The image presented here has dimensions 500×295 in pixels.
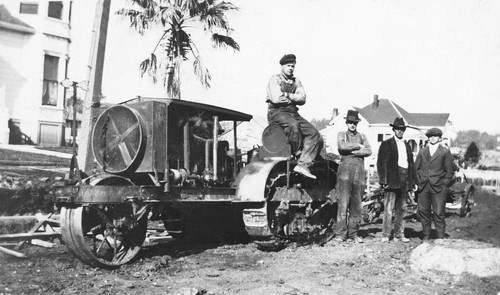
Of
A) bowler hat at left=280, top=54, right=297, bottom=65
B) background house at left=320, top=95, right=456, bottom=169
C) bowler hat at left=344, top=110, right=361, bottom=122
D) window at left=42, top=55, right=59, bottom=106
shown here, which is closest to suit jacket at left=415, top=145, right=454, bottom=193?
bowler hat at left=344, top=110, right=361, bottom=122

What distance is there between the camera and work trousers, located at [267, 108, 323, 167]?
7559 millimetres

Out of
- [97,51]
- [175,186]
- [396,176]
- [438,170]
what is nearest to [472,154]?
[438,170]

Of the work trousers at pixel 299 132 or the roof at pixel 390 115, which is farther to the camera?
the roof at pixel 390 115

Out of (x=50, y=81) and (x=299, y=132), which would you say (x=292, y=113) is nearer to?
(x=299, y=132)

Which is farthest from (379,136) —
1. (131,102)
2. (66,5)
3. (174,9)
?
(131,102)

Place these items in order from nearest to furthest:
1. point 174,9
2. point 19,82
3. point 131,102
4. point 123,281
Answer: point 123,281 → point 131,102 → point 174,9 → point 19,82

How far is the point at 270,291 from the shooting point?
192 inches

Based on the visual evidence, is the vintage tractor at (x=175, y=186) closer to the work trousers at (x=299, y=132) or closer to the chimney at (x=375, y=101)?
the work trousers at (x=299, y=132)

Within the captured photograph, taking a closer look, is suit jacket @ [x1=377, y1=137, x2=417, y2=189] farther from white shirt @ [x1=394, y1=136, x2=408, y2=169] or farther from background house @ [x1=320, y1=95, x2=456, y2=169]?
background house @ [x1=320, y1=95, x2=456, y2=169]

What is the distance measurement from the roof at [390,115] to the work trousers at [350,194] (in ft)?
125

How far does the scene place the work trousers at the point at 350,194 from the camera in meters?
7.92

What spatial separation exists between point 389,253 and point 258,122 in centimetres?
3755

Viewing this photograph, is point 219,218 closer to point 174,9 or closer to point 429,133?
point 429,133

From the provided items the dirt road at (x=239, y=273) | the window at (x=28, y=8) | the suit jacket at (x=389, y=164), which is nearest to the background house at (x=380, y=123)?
the window at (x=28, y=8)
